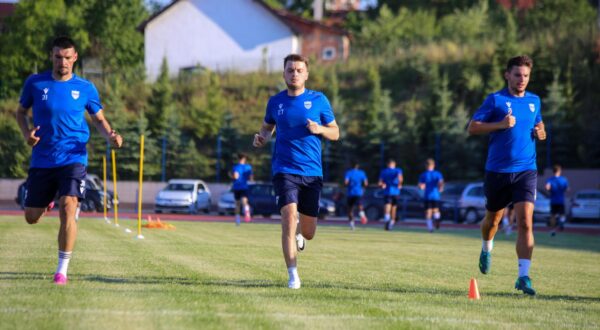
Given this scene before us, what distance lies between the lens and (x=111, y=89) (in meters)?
51.7

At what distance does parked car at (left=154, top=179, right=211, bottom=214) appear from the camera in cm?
4031

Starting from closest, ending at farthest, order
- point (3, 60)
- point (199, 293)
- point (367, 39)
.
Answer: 1. point (199, 293)
2. point (3, 60)
3. point (367, 39)

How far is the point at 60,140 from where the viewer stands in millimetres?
9570

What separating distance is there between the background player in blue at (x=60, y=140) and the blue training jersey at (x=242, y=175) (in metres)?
19.7

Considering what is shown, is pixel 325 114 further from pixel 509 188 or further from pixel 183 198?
pixel 183 198

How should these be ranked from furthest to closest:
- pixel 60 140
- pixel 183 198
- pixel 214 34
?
pixel 214 34 < pixel 183 198 < pixel 60 140

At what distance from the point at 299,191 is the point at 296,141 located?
526 millimetres

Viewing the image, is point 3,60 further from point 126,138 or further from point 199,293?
point 199,293

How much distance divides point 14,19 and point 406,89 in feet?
93.5

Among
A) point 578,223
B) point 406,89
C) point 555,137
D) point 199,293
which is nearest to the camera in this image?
point 199,293

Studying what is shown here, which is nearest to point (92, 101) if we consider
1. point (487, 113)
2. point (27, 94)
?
point (27, 94)

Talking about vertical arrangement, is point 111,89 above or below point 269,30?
below

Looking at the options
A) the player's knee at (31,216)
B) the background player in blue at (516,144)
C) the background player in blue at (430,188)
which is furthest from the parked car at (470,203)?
the player's knee at (31,216)

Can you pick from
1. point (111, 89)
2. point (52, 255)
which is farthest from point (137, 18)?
point (52, 255)
